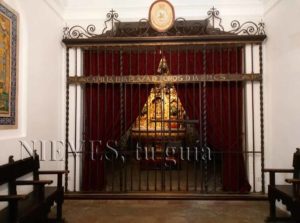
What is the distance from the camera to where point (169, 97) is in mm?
4434

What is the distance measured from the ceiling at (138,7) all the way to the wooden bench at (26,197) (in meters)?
2.56

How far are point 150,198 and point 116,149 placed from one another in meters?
0.96

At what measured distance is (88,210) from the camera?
3762mm

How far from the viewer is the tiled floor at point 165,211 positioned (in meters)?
3.41

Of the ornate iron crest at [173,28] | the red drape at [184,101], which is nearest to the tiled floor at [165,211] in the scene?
the red drape at [184,101]

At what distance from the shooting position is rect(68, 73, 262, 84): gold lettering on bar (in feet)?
14.0

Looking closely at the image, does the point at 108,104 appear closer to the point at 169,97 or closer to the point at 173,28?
the point at 169,97

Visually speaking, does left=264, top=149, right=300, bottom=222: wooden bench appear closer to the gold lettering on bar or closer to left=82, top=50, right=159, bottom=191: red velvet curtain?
the gold lettering on bar

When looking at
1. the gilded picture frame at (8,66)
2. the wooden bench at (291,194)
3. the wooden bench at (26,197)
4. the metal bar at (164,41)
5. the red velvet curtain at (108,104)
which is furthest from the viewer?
the red velvet curtain at (108,104)

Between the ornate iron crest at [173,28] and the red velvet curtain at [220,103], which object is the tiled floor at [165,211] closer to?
the red velvet curtain at [220,103]

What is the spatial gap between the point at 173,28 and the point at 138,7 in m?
0.69

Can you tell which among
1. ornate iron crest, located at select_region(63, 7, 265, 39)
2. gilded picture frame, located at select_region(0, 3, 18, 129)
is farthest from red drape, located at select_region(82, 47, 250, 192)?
gilded picture frame, located at select_region(0, 3, 18, 129)

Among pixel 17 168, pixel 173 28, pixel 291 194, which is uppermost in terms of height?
pixel 173 28

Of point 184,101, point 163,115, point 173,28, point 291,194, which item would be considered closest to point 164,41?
point 173,28
